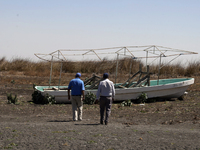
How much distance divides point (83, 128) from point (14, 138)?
2264 millimetres

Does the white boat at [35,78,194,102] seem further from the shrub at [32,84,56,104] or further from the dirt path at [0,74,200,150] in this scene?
the dirt path at [0,74,200,150]

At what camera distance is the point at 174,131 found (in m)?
9.27

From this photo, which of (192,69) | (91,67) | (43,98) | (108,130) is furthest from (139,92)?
(192,69)

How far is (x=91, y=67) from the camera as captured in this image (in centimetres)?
2716

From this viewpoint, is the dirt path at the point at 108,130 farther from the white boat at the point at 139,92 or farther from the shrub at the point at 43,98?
the white boat at the point at 139,92

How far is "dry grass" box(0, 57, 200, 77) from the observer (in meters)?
25.3

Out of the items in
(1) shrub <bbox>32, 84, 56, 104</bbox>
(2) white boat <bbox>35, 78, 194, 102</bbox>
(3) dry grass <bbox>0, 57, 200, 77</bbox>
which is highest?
(3) dry grass <bbox>0, 57, 200, 77</bbox>

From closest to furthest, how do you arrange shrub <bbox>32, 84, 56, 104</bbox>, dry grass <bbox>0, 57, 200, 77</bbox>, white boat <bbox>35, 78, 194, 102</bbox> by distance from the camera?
shrub <bbox>32, 84, 56, 104</bbox> < white boat <bbox>35, 78, 194, 102</bbox> < dry grass <bbox>0, 57, 200, 77</bbox>

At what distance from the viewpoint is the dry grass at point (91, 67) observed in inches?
996

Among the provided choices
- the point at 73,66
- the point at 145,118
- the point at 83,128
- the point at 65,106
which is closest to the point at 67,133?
the point at 83,128

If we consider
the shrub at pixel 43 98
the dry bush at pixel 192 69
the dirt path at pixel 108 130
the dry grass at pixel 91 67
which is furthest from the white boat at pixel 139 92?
the dry bush at pixel 192 69

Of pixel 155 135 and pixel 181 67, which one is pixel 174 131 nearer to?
pixel 155 135

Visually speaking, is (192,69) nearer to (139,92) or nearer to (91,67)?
(91,67)

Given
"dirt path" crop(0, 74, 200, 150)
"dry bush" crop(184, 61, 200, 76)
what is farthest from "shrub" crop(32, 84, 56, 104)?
"dry bush" crop(184, 61, 200, 76)
